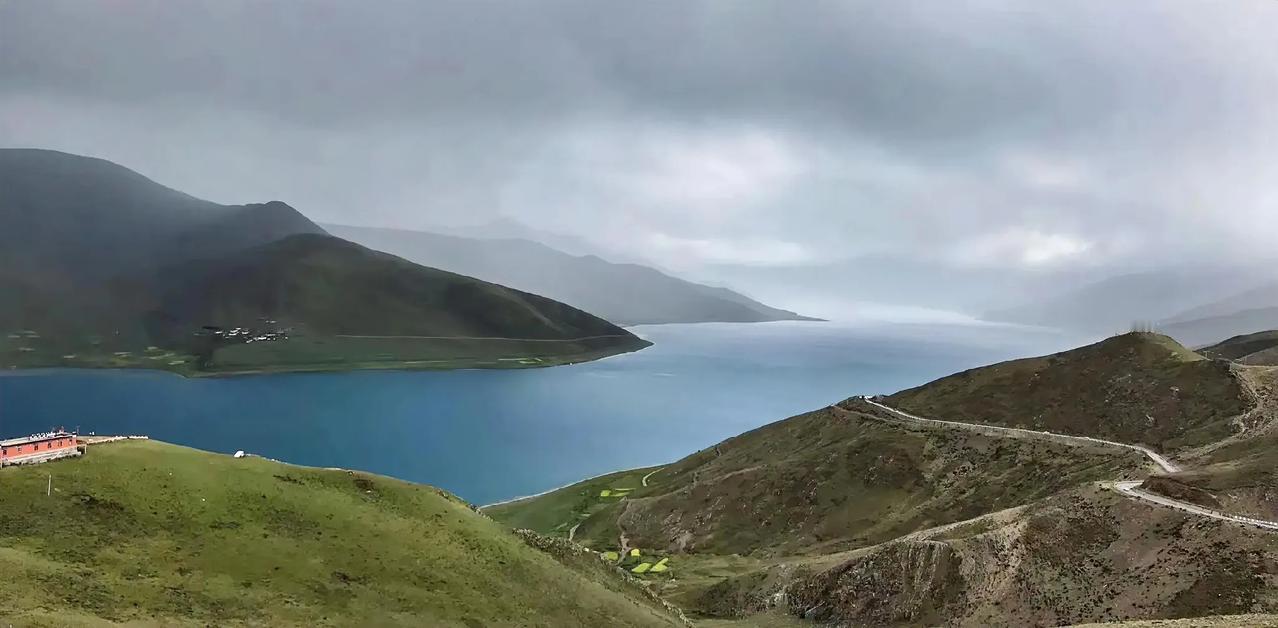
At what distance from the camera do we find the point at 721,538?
3627 inches

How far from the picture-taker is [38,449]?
34.3m

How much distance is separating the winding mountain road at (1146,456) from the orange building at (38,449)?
77.3 meters

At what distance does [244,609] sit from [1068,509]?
64178 mm

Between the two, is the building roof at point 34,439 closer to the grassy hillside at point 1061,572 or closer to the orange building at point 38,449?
the orange building at point 38,449

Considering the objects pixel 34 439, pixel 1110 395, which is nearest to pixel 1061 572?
pixel 1110 395

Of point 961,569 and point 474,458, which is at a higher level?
point 961,569

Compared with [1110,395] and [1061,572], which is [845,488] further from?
[1110,395]

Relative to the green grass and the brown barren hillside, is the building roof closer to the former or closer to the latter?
the brown barren hillside

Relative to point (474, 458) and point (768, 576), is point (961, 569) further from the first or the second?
point (474, 458)

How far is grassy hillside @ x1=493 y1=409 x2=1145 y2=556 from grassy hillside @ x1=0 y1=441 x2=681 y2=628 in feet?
152

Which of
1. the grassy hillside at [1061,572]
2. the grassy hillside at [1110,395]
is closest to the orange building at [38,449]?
the grassy hillside at [1061,572]

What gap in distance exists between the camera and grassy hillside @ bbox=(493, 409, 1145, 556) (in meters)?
76.8

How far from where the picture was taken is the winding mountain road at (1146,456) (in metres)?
51.4

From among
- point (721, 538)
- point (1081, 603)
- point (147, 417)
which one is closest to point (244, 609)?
point (1081, 603)
